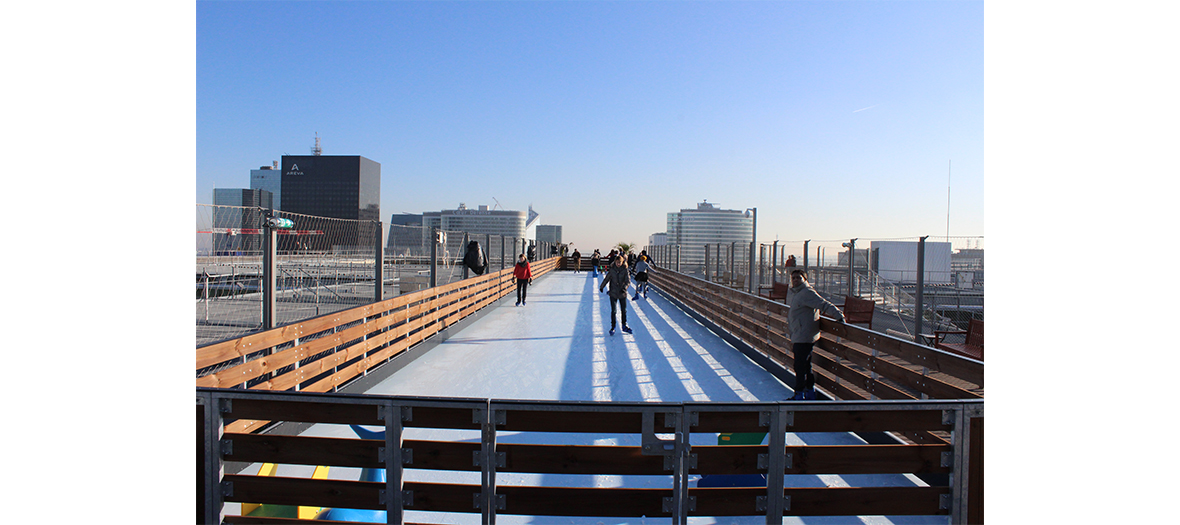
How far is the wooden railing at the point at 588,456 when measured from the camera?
96.3 inches

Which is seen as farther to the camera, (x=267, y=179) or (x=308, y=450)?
(x=267, y=179)

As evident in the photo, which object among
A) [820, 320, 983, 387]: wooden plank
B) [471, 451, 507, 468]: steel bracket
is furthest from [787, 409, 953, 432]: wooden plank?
[471, 451, 507, 468]: steel bracket

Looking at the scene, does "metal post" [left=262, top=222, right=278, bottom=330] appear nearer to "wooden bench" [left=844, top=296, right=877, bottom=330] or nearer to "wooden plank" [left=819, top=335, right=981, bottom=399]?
"wooden plank" [left=819, top=335, right=981, bottom=399]

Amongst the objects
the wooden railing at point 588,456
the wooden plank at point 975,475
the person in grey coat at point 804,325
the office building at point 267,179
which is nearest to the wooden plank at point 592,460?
the wooden railing at point 588,456

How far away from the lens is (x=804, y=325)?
5.10m

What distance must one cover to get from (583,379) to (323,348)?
284 cm

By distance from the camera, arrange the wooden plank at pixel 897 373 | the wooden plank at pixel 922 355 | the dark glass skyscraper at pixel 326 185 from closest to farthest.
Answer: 1. the wooden plank at pixel 922 355
2. the wooden plank at pixel 897 373
3. the dark glass skyscraper at pixel 326 185

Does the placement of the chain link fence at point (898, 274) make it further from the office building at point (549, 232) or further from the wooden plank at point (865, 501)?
the office building at point (549, 232)

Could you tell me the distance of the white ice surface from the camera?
3.62m

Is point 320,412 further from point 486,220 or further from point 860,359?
point 486,220

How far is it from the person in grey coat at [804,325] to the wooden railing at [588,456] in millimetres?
2473

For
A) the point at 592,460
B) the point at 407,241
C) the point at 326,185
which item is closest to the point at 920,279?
the point at 592,460

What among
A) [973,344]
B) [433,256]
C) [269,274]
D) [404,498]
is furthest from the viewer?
[433,256]
